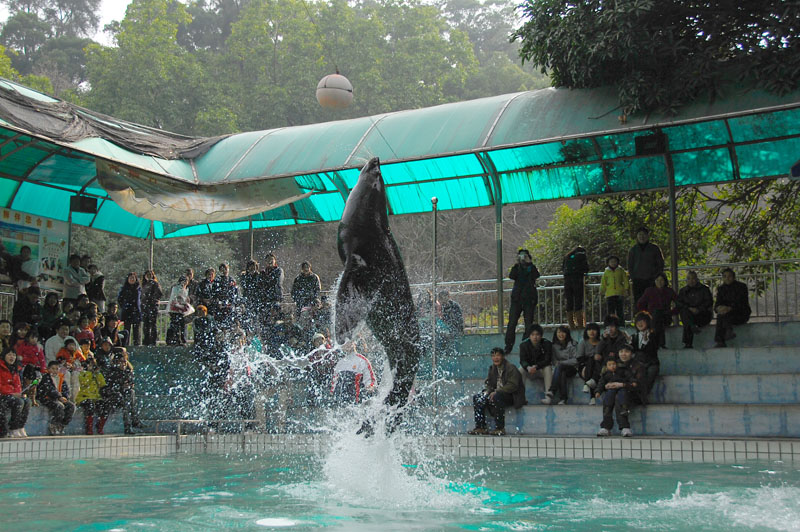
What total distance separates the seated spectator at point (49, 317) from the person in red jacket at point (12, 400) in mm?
3066

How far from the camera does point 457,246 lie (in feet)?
130

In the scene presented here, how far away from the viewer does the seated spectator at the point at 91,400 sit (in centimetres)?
1339

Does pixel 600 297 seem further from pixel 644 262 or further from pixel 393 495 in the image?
pixel 393 495

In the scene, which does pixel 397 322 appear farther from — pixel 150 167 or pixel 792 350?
pixel 150 167

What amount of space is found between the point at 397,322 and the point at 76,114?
35.7 feet

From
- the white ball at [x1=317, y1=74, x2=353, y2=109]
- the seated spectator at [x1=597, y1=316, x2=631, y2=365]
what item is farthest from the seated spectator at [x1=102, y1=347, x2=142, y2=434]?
the seated spectator at [x1=597, y1=316, x2=631, y2=365]

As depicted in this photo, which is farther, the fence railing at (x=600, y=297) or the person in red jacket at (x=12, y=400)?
the fence railing at (x=600, y=297)

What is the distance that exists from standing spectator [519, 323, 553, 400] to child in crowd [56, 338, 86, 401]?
727 centimetres

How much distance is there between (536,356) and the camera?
1322cm

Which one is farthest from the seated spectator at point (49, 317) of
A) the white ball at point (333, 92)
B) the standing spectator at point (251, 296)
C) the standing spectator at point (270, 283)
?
the white ball at point (333, 92)

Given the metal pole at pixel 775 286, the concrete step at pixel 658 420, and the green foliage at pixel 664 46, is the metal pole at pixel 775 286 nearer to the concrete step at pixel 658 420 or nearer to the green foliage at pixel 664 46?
the green foliage at pixel 664 46

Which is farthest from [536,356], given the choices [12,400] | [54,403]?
[12,400]

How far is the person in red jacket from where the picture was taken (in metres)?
12.1

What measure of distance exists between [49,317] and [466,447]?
8.87 m
